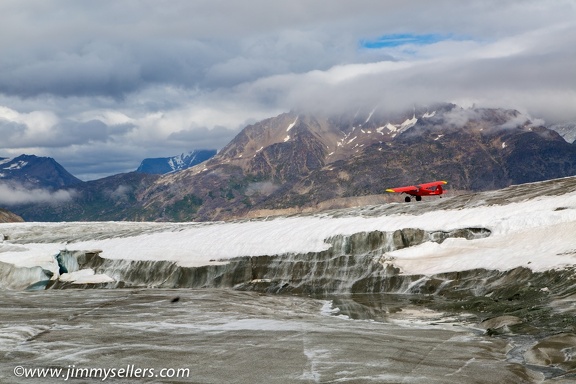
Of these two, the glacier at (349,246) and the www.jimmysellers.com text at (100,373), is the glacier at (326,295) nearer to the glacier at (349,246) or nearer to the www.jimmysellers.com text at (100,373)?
the glacier at (349,246)

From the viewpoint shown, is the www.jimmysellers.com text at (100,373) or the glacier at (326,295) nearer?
the www.jimmysellers.com text at (100,373)

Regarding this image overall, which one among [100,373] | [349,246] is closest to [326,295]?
[349,246]

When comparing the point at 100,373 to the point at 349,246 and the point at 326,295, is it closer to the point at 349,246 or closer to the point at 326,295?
the point at 326,295

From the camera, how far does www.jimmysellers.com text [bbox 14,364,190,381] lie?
88.7ft

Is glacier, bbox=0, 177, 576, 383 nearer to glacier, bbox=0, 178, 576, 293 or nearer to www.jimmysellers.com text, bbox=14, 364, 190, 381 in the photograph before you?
glacier, bbox=0, 178, 576, 293

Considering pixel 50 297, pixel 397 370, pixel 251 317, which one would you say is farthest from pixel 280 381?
pixel 50 297

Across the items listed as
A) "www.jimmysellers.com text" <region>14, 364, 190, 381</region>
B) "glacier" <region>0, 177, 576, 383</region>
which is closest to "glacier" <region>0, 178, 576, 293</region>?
"glacier" <region>0, 177, 576, 383</region>

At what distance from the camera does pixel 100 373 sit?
90.2 feet

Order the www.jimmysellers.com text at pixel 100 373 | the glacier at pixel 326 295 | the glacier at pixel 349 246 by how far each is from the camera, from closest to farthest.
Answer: the www.jimmysellers.com text at pixel 100 373
the glacier at pixel 326 295
the glacier at pixel 349 246

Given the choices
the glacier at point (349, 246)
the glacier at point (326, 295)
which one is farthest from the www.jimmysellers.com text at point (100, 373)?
the glacier at point (349, 246)

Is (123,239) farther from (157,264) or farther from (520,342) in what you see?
(520,342)

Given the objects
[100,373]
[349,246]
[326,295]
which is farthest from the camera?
[349,246]

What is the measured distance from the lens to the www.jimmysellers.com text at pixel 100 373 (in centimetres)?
2705

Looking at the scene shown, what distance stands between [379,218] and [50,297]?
34.2 m
